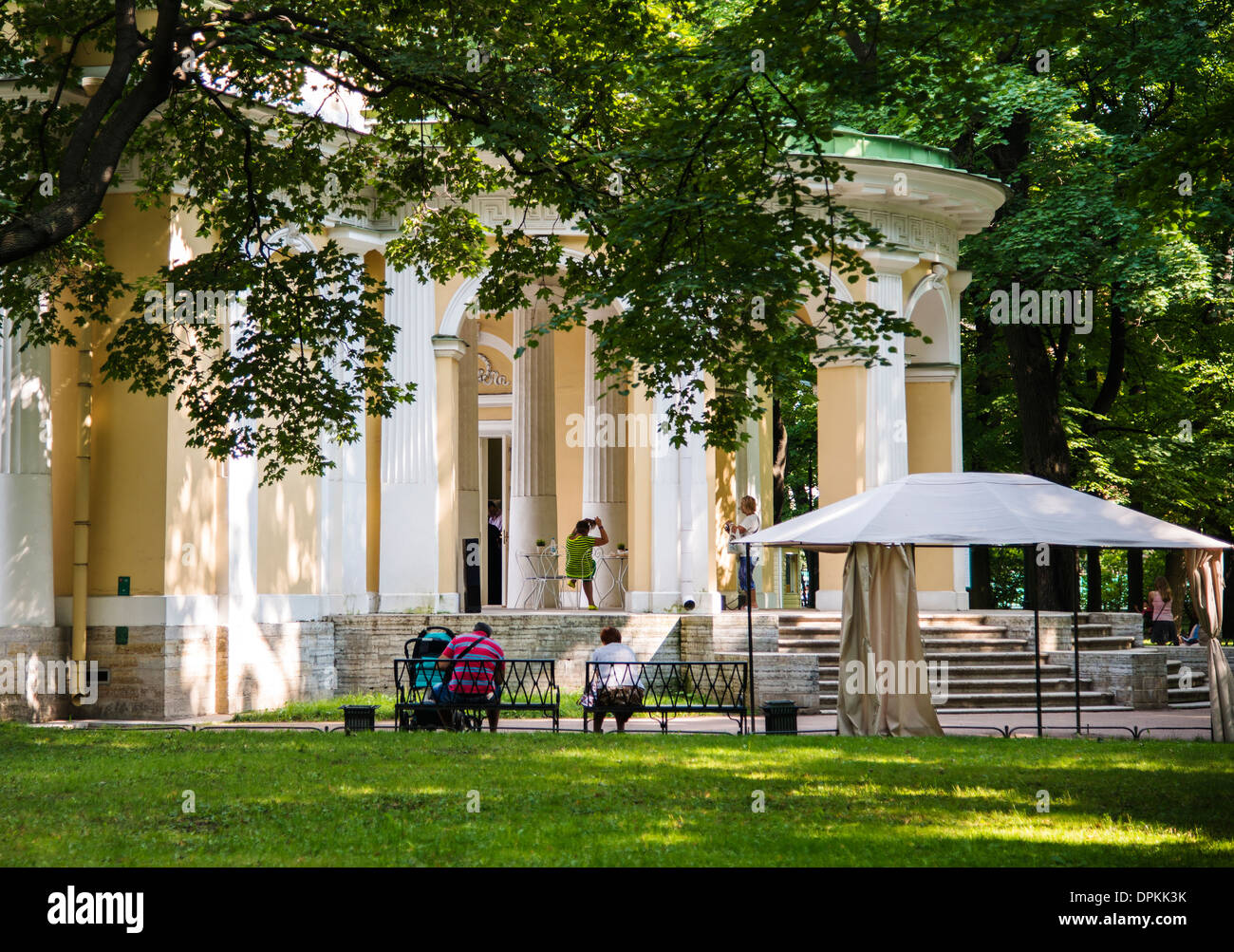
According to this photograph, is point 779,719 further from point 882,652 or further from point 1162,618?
point 1162,618

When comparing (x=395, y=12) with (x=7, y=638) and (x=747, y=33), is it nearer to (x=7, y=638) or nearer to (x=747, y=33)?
(x=747, y=33)

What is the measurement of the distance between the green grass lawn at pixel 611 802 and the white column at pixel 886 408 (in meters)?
9.73

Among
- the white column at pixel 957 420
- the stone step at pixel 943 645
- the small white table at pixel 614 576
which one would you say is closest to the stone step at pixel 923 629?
the stone step at pixel 943 645

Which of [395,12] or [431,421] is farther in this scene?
[431,421]

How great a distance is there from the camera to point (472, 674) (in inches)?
568

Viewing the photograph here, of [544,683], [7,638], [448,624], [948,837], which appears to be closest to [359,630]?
[448,624]

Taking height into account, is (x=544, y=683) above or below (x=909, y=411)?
below

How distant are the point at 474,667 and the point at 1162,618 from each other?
845 inches

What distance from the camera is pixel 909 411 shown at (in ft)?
82.7

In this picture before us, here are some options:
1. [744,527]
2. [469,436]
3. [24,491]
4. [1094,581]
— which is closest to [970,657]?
[744,527]

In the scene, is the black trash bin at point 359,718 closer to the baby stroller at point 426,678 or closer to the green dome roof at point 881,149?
the baby stroller at point 426,678

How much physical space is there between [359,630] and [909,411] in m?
11.1

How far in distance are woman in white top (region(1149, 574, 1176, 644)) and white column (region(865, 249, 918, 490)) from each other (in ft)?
37.3
